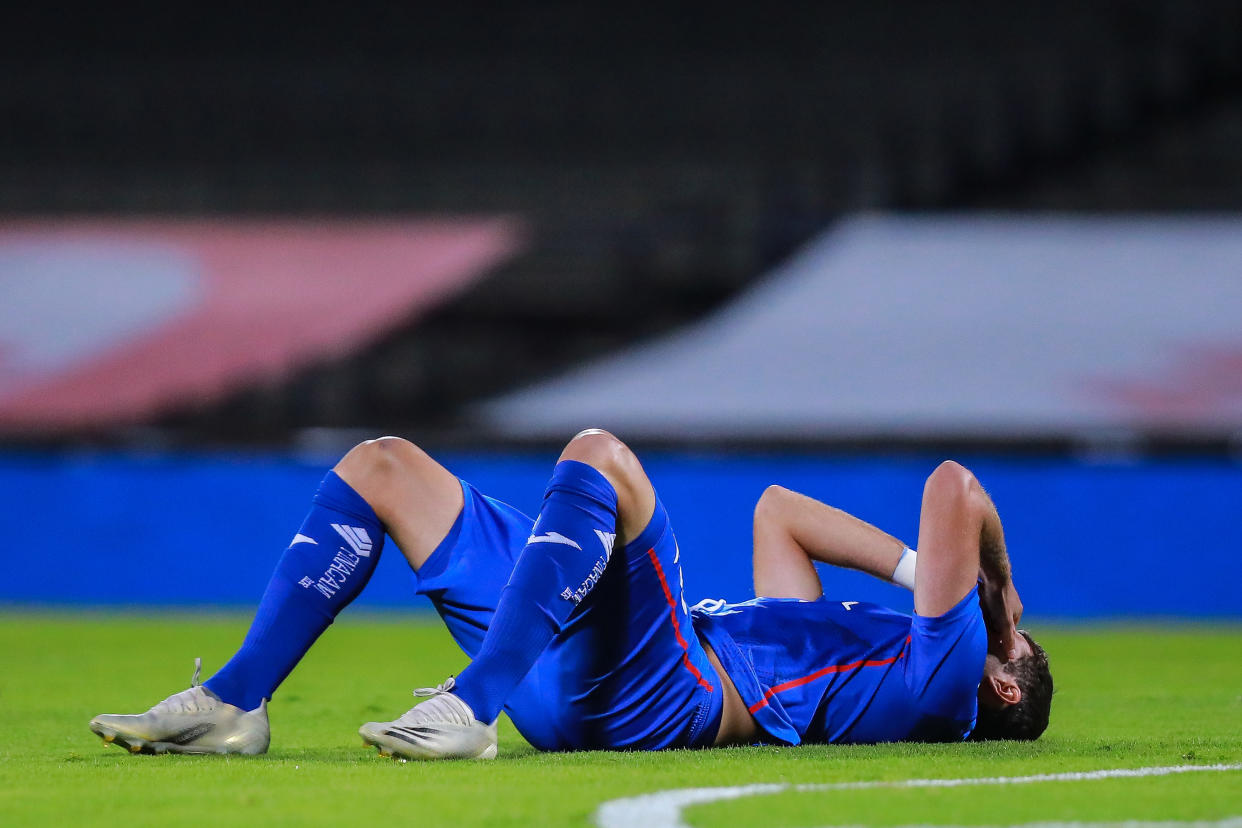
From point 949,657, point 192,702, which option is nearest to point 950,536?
point 949,657

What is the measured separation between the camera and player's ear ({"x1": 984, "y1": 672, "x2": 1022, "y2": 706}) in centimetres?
→ 354

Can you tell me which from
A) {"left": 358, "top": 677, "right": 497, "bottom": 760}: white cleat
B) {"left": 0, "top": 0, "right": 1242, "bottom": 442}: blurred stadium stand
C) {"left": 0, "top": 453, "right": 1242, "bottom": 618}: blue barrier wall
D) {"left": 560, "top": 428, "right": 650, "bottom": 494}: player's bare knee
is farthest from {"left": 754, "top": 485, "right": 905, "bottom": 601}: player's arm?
{"left": 0, "top": 0, "right": 1242, "bottom": 442}: blurred stadium stand

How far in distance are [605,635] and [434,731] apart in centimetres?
41

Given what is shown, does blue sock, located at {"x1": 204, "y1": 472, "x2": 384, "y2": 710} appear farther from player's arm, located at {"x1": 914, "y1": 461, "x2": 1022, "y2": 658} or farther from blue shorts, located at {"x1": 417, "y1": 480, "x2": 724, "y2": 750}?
player's arm, located at {"x1": 914, "y1": 461, "x2": 1022, "y2": 658}

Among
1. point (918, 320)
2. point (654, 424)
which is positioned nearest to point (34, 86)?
point (654, 424)

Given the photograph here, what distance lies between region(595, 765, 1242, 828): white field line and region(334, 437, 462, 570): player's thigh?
2.86ft

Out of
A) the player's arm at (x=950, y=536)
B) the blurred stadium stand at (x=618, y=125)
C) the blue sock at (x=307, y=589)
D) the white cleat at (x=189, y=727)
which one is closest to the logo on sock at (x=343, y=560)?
the blue sock at (x=307, y=589)

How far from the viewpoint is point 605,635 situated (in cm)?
328

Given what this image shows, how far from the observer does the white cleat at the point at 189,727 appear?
3.28 metres

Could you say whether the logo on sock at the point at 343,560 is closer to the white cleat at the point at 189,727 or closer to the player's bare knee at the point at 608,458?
the white cleat at the point at 189,727

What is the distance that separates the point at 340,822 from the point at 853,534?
1.64 m

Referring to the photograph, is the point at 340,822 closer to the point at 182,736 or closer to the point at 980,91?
the point at 182,736

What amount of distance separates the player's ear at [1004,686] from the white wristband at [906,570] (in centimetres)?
28

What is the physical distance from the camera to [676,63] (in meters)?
15.4
